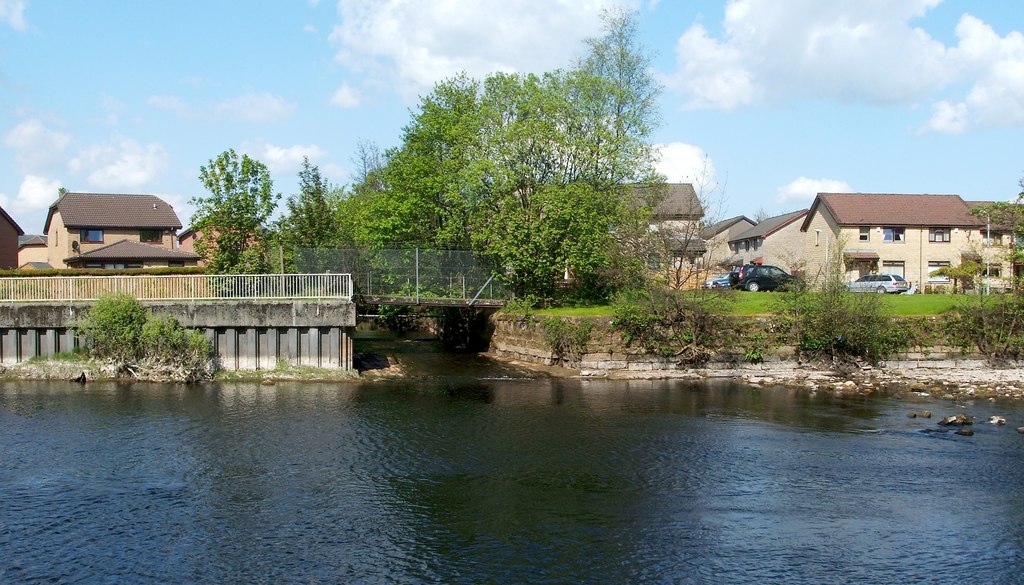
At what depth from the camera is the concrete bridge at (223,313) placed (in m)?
32.2

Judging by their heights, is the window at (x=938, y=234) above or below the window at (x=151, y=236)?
below

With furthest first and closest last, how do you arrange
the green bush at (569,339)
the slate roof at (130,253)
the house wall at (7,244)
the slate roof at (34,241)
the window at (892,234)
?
the slate roof at (34,241), the house wall at (7,244), the window at (892,234), the slate roof at (130,253), the green bush at (569,339)

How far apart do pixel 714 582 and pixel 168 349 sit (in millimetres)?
24577

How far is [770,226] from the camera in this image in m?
75.3

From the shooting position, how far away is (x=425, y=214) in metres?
43.5

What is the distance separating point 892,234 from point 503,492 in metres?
53.8

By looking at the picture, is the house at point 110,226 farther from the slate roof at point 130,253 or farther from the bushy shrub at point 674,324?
the bushy shrub at point 674,324

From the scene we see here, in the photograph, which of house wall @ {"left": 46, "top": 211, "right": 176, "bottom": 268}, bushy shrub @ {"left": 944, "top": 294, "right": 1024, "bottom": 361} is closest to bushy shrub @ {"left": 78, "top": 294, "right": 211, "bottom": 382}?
bushy shrub @ {"left": 944, "top": 294, "right": 1024, "bottom": 361}

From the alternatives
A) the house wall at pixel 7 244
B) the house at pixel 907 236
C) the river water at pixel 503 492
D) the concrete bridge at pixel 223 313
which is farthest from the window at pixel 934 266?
the house wall at pixel 7 244

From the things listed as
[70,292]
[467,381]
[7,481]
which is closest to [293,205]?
[70,292]

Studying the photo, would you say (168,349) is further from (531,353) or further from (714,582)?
(714,582)

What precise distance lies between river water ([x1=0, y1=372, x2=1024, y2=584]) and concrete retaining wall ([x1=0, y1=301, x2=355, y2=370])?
17.4 feet

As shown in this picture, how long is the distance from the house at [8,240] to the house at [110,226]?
298cm

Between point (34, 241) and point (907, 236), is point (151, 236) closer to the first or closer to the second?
point (34, 241)
